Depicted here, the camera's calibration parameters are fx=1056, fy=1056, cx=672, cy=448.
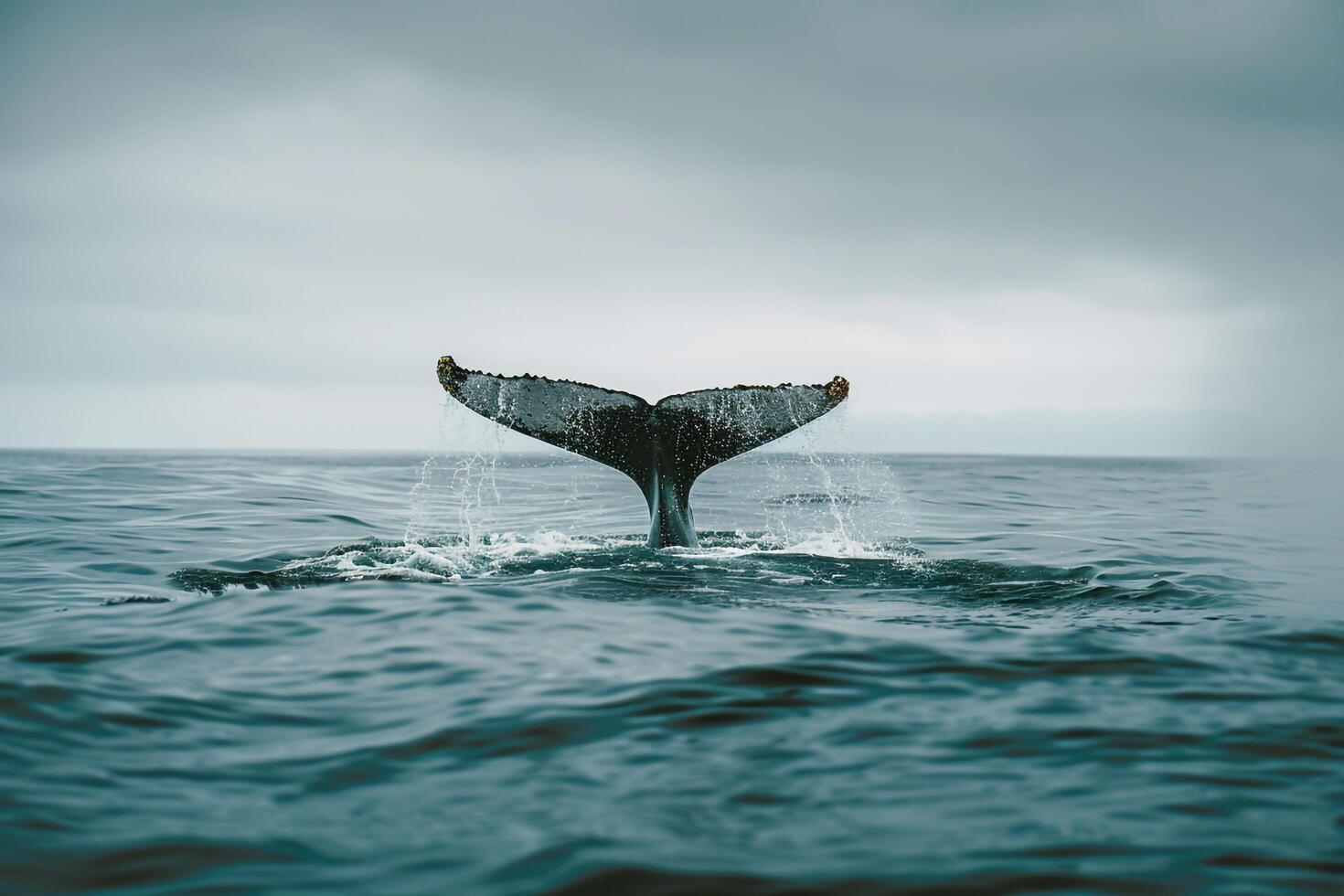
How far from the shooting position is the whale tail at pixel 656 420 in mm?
9547

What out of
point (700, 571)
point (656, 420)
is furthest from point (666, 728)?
point (656, 420)

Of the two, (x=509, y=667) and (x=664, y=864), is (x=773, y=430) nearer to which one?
(x=509, y=667)

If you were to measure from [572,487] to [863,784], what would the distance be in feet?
95.6

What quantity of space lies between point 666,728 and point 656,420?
5889 millimetres

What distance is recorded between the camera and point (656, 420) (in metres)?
10.5

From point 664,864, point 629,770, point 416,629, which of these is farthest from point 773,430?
point 664,864

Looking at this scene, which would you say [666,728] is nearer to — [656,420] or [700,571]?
[700,571]

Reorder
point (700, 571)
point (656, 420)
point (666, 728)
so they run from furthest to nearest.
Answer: point (656, 420), point (700, 571), point (666, 728)

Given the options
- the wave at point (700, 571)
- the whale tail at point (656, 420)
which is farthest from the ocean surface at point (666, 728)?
the whale tail at point (656, 420)

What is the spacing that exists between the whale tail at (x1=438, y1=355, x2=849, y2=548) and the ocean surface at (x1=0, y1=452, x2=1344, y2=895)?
2.69 feet

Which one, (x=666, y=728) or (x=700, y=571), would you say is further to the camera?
(x=700, y=571)

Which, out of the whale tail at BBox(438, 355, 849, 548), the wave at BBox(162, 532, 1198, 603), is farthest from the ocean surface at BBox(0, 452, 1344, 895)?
the whale tail at BBox(438, 355, 849, 548)

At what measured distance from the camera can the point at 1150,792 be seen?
4074mm

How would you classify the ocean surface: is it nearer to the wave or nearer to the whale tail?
the wave
